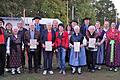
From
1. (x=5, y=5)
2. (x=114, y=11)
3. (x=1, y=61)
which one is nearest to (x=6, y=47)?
(x=1, y=61)

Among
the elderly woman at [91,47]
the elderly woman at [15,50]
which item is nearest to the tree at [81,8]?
the elderly woman at [91,47]

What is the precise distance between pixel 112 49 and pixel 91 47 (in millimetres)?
809

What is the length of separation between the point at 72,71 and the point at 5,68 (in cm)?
229

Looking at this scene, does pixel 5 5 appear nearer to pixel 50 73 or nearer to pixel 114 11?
pixel 50 73

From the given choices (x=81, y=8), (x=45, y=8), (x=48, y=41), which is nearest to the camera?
(x=48, y=41)

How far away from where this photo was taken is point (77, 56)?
1160 centimetres

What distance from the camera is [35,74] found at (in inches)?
450

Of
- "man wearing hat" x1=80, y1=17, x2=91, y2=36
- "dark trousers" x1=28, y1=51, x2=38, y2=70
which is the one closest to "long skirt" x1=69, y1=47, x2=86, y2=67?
"man wearing hat" x1=80, y1=17, x2=91, y2=36

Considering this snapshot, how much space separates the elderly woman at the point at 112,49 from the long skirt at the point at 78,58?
1.07m

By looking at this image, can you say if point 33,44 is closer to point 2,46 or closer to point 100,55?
point 2,46

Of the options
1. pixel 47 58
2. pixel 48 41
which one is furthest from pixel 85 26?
pixel 47 58

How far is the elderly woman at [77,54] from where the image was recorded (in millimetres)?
11547

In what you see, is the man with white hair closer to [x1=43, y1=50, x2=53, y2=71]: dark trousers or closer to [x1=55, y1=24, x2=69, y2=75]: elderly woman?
[x1=43, y1=50, x2=53, y2=71]: dark trousers

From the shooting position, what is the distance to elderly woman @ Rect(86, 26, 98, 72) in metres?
11.9
